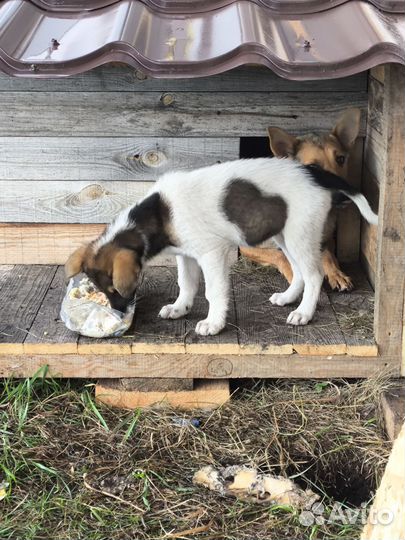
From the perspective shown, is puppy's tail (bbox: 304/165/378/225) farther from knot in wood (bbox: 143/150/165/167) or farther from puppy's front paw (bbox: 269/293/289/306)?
knot in wood (bbox: 143/150/165/167)

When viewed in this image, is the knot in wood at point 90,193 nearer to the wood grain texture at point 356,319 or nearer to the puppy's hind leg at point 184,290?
the puppy's hind leg at point 184,290

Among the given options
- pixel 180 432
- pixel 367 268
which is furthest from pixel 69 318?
pixel 367 268

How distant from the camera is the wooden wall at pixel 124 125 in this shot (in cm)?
582

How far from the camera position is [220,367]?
4.88 meters

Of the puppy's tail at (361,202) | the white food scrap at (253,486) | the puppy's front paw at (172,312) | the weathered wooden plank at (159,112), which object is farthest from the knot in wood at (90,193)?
the white food scrap at (253,486)

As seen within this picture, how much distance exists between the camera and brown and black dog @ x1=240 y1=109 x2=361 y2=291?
5691 mm

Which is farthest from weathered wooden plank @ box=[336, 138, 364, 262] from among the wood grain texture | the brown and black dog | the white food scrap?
the white food scrap

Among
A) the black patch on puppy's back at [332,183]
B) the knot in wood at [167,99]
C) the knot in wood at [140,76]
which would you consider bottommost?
the black patch on puppy's back at [332,183]

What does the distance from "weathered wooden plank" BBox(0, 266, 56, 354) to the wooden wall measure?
0.44 m

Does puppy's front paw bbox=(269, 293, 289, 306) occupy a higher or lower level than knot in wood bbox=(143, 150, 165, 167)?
lower

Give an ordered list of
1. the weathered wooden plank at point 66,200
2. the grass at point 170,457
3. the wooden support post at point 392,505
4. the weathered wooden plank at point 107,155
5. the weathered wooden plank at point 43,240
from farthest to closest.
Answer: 1. the weathered wooden plank at point 43,240
2. the weathered wooden plank at point 66,200
3. the weathered wooden plank at point 107,155
4. the grass at point 170,457
5. the wooden support post at point 392,505

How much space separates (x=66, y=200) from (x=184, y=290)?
1348 millimetres

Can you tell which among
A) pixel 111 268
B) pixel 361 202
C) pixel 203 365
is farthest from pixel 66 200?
pixel 361 202

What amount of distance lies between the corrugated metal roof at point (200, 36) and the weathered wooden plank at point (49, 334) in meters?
1.65
